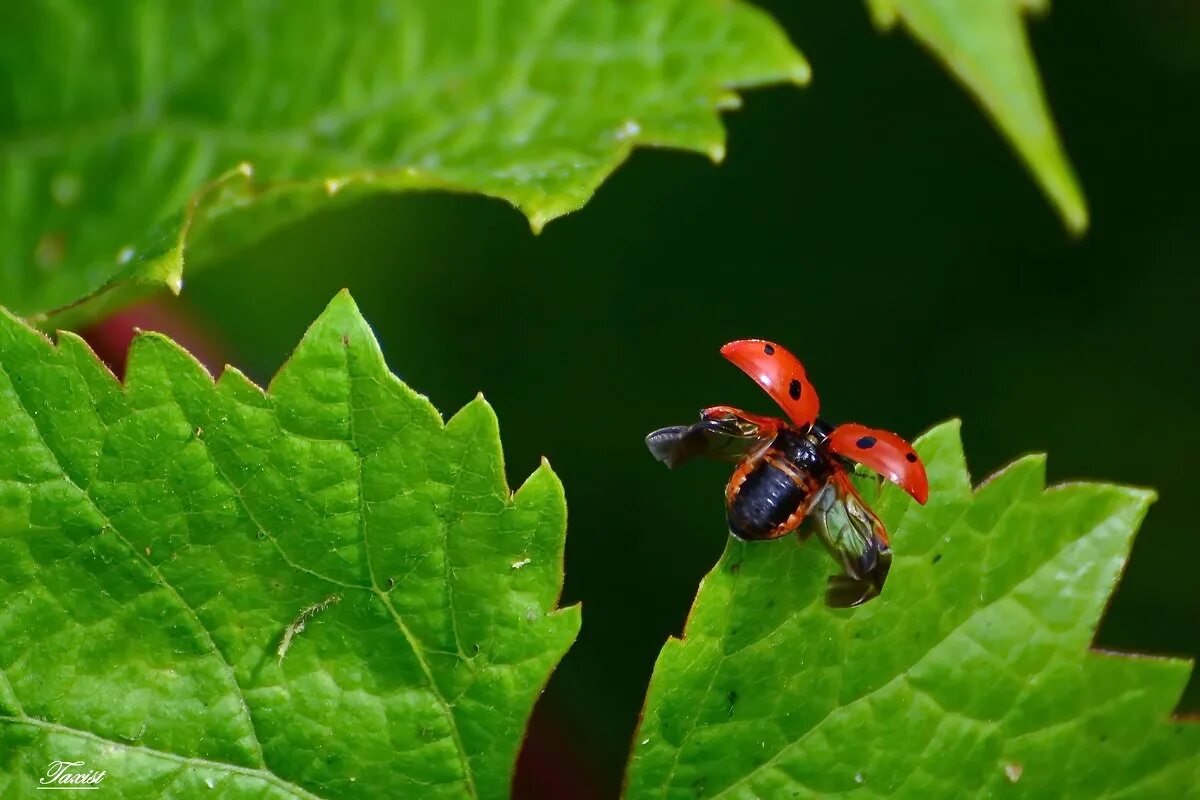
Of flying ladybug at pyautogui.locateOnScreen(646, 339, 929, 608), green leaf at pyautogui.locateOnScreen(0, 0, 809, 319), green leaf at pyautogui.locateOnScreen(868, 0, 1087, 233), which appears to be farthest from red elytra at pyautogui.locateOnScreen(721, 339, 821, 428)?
green leaf at pyautogui.locateOnScreen(868, 0, 1087, 233)

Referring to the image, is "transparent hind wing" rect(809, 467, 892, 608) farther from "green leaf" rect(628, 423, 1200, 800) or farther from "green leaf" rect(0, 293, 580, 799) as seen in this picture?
"green leaf" rect(0, 293, 580, 799)

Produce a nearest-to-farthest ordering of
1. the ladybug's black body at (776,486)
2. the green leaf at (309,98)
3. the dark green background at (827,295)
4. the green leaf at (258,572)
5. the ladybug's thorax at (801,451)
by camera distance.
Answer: the green leaf at (258,572)
the ladybug's black body at (776,486)
the ladybug's thorax at (801,451)
the green leaf at (309,98)
the dark green background at (827,295)

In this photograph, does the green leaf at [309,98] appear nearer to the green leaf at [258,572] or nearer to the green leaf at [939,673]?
the green leaf at [258,572]

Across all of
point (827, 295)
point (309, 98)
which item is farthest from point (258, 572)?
point (827, 295)

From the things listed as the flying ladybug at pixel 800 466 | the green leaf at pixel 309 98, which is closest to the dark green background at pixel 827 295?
the green leaf at pixel 309 98

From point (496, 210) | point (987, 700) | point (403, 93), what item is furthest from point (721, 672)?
point (496, 210)

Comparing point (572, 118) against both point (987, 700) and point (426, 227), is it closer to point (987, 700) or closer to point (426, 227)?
point (987, 700)
